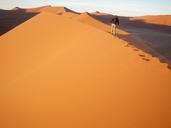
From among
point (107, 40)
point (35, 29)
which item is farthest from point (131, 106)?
point (35, 29)

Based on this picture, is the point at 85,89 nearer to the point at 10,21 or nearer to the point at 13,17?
the point at 10,21

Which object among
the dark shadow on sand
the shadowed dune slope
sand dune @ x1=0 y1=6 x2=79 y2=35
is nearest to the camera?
the shadowed dune slope

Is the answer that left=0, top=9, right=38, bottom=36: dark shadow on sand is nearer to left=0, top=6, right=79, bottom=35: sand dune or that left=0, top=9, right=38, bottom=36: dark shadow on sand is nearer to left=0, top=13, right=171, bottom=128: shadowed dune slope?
left=0, top=6, right=79, bottom=35: sand dune

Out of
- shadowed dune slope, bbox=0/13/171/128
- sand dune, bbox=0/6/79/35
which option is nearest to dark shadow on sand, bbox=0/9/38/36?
sand dune, bbox=0/6/79/35

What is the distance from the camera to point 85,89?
4.21 meters

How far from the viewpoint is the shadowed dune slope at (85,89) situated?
3471mm

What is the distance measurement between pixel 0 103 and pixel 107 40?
4072 millimetres

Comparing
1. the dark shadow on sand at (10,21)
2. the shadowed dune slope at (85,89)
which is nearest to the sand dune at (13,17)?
the dark shadow on sand at (10,21)

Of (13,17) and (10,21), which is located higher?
(13,17)

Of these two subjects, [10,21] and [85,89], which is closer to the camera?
[85,89]

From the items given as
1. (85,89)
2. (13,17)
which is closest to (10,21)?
(13,17)

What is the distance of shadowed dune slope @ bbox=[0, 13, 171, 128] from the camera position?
3.47 meters

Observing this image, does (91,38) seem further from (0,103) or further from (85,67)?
(0,103)

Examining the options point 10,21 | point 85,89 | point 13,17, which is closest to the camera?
point 85,89
